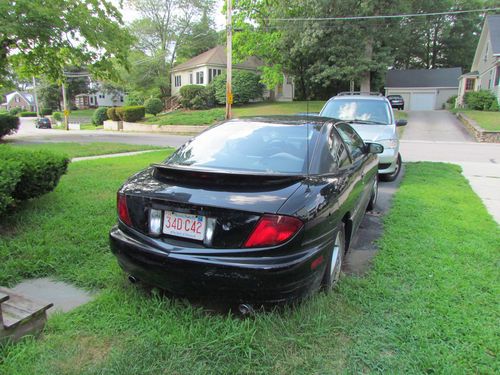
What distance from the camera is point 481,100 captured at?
28156mm

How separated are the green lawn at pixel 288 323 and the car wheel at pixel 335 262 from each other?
83 mm

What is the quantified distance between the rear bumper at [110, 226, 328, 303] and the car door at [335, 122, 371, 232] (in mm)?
1292

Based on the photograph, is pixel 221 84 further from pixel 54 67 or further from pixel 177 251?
pixel 177 251

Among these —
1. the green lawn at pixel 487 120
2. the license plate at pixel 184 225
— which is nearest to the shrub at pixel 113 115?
the green lawn at pixel 487 120

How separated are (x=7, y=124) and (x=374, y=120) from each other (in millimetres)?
19024

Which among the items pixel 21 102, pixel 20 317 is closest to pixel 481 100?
pixel 20 317

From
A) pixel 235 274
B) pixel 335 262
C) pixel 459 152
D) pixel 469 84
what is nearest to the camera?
pixel 235 274

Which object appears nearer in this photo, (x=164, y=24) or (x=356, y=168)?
(x=356, y=168)

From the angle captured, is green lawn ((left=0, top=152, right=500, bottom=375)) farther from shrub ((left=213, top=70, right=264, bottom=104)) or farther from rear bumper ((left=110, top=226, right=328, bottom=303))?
shrub ((left=213, top=70, right=264, bottom=104))

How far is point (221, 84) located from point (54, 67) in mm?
22787

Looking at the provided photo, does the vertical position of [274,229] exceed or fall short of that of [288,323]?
it exceeds it

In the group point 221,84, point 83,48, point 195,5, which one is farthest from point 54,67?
point 195,5

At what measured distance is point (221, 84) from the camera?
33.7 m

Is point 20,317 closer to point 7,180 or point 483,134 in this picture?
point 7,180
